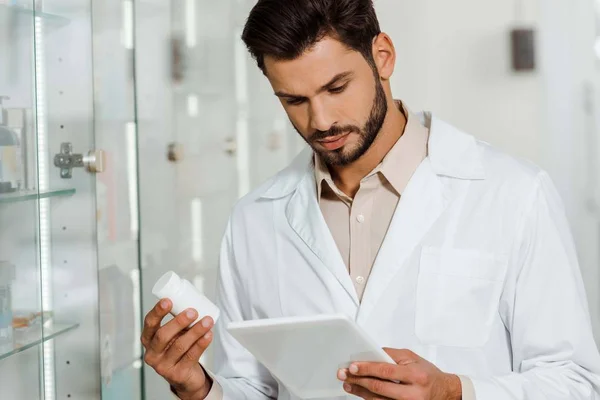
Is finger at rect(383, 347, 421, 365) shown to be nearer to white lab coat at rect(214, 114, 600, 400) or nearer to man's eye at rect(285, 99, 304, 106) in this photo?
white lab coat at rect(214, 114, 600, 400)

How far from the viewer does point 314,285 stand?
1.39 m

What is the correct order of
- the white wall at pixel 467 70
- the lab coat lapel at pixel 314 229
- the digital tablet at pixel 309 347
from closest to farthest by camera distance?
the digital tablet at pixel 309 347 < the lab coat lapel at pixel 314 229 < the white wall at pixel 467 70

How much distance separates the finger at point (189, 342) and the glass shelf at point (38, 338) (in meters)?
0.41

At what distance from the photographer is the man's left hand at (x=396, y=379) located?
3.43 ft

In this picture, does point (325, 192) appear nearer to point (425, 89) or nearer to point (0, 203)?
point (0, 203)

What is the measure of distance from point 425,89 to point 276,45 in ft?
5.64

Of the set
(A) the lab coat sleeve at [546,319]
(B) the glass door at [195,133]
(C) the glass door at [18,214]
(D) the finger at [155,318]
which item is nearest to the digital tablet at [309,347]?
(D) the finger at [155,318]

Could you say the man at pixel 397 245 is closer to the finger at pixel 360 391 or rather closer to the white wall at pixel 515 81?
the finger at pixel 360 391

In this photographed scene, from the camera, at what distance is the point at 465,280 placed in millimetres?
1323

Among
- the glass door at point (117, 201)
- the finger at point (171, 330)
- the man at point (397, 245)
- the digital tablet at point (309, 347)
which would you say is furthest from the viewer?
the glass door at point (117, 201)

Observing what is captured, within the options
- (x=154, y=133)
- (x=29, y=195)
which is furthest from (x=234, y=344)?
(x=154, y=133)

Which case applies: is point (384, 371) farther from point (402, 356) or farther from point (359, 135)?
point (359, 135)

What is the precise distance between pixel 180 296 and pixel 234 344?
1.14 ft

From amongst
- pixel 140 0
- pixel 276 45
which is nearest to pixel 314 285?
pixel 276 45
